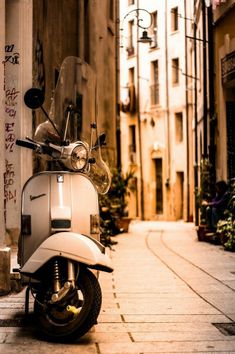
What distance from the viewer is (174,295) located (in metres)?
→ 8.12

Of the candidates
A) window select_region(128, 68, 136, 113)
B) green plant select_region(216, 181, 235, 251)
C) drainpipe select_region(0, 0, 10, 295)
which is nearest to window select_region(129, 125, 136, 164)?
window select_region(128, 68, 136, 113)

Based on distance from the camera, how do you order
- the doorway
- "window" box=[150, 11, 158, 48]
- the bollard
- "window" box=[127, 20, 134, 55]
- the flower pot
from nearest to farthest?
the bollard, the flower pot, the doorway, "window" box=[150, 11, 158, 48], "window" box=[127, 20, 134, 55]

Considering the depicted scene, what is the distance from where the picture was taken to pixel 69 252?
567cm

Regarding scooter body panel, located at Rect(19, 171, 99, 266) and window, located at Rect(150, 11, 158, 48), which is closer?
scooter body panel, located at Rect(19, 171, 99, 266)

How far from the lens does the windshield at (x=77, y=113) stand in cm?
689

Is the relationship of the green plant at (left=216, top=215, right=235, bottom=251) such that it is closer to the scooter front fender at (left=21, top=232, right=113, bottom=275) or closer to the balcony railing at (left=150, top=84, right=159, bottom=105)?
the scooter front fender at (left=21, top=232, right=113, bottom=275)

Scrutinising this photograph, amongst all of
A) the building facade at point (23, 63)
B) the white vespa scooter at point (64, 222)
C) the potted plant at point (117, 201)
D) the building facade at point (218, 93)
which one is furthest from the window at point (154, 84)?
the white vespa scooter at point (64, 222)

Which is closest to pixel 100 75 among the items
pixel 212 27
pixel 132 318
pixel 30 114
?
pixel 212 27

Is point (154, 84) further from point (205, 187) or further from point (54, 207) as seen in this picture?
→ point (54, 207)

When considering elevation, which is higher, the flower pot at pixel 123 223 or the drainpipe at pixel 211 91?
the drainpipe at pixel 211 91

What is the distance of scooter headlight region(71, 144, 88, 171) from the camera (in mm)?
6227

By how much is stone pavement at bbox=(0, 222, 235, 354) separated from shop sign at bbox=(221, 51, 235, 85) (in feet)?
19.1

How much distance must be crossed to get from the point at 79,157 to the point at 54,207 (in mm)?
469

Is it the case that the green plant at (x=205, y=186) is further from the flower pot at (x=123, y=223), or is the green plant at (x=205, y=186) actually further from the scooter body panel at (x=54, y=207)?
the scooter body panel at (x=54, y=207)
